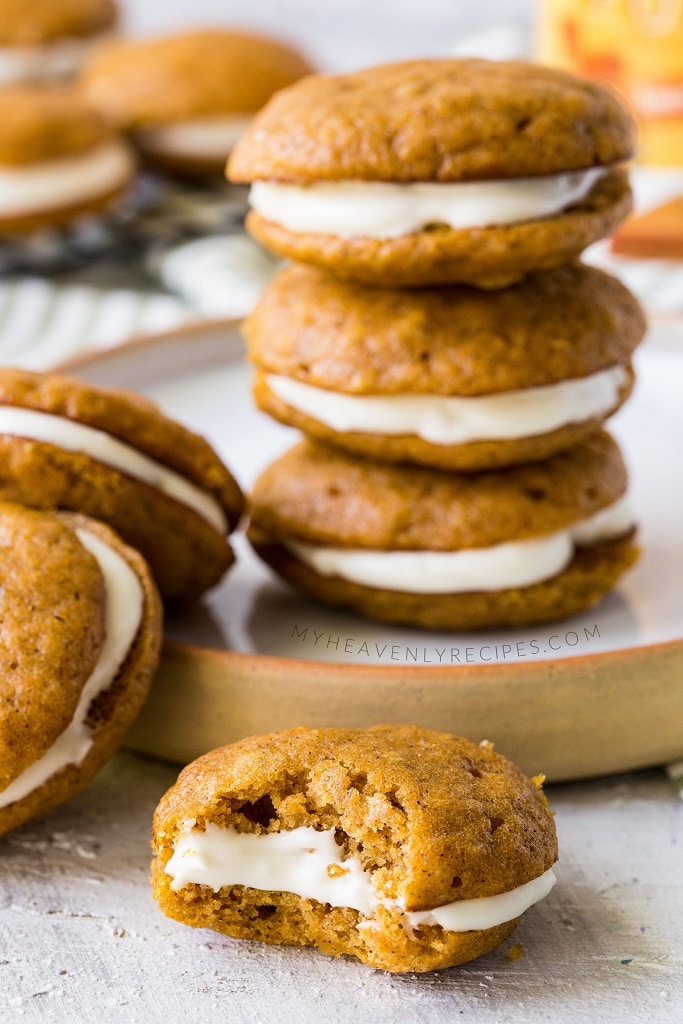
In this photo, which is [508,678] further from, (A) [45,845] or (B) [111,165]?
(B) [111,165]

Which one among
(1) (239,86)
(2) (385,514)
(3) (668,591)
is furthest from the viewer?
(1) (239,86)

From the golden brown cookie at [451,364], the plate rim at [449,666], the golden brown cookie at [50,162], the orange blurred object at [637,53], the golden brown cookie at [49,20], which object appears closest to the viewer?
the plate rim at [449,666]

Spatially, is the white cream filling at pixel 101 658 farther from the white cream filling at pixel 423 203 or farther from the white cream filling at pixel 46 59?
the white cream filling at pixel 46 59

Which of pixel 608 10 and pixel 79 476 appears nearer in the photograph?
pixel 79 476

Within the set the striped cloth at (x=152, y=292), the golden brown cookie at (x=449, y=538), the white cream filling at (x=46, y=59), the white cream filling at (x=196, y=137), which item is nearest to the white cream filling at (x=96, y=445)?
the golden brown cookie at (x=449, y=538)

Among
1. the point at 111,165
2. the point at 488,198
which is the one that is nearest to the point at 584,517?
the point at 488,198
